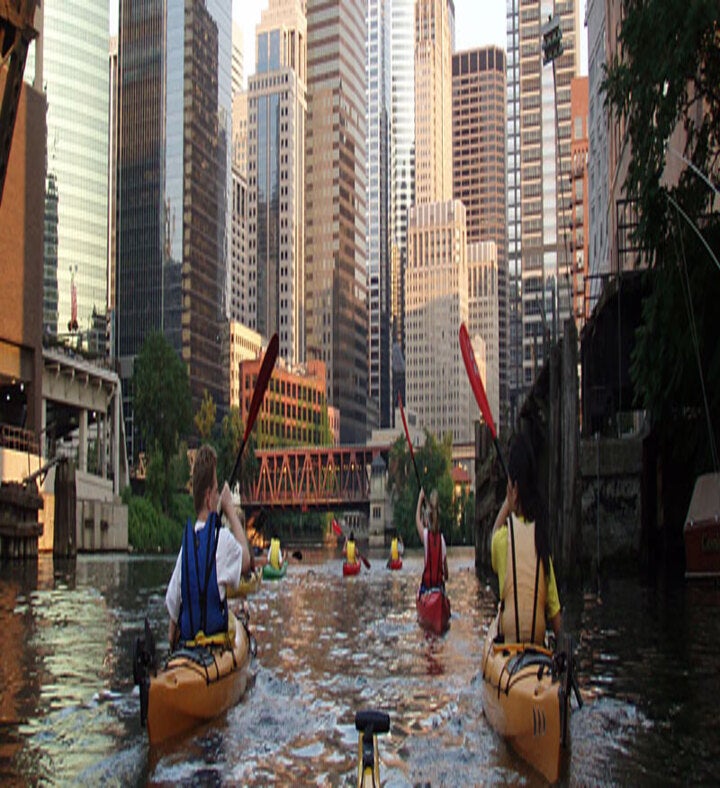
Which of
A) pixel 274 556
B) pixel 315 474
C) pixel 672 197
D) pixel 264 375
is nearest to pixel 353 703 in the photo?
pixel 264 375

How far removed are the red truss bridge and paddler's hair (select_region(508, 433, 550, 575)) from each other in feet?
385

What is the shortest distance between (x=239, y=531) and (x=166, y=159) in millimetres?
173972

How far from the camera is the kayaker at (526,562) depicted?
9938mm

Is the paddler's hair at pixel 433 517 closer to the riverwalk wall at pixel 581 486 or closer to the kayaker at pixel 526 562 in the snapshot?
the riverwalk wall at pixel 581 486

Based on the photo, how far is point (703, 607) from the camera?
72.9 ft

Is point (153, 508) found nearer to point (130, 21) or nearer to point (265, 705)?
point (265, 705)

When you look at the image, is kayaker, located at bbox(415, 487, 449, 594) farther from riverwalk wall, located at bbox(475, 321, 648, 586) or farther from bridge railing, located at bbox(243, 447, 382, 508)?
bridge railing, located at bbox(243, 447, 382, 508)

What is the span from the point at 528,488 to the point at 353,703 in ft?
12.8

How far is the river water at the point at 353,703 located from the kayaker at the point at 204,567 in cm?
98

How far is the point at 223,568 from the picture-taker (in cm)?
1060

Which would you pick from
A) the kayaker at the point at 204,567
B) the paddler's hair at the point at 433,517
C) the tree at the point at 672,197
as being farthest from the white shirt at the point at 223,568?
the tree at the point at 672,197

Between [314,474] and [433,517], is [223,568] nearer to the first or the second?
[433,517]

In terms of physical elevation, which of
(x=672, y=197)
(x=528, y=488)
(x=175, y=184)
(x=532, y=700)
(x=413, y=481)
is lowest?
(x=532, y=700)

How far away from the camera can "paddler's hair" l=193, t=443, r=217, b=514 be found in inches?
408
